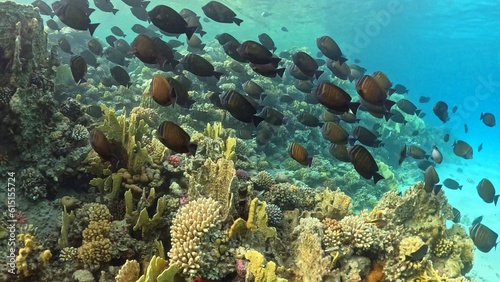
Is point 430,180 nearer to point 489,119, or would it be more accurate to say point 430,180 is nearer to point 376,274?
point 376,274

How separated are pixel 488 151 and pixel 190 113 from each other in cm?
5341

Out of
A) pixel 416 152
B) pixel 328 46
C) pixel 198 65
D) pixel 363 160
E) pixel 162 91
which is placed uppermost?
pixel 328 46

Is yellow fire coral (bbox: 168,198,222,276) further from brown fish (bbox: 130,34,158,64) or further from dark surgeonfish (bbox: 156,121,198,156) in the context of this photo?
brown fish (bbox: 130,34,158,64)

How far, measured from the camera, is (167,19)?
4625 millimetres

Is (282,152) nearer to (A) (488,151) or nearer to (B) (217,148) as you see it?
(B) (217,148)

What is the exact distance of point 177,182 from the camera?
515 cm

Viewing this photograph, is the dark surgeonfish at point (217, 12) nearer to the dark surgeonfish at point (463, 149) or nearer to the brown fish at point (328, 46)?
the brown fish at point (328, 46)

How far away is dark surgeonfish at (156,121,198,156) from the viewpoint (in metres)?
3.61

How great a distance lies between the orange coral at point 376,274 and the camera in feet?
15.3

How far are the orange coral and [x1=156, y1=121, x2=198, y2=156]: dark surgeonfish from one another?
3128mm

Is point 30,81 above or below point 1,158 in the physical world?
above

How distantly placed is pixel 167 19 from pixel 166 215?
105 inches

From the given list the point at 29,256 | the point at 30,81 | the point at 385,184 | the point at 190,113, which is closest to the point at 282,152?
the point at 190,113

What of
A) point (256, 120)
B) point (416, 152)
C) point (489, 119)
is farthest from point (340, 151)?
point (489, 119)
